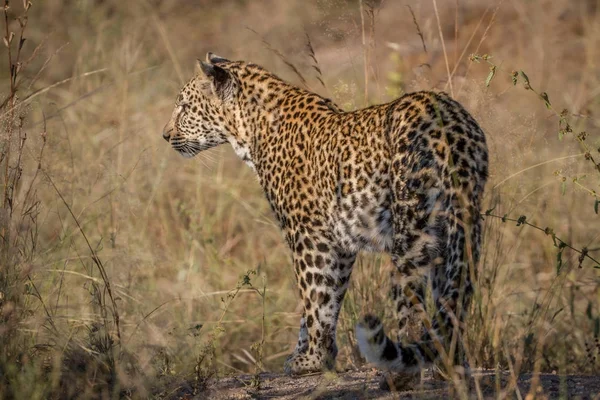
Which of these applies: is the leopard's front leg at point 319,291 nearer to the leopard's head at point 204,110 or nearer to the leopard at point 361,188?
the leopard at point 361,188

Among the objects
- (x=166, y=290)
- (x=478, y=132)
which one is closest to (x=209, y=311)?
(x=166, y=290)

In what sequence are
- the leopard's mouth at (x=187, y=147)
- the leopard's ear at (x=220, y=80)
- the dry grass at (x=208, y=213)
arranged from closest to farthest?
the dry grass at (x=208, y=213)
the leopard's ear at (x=220, y=80)
the leopard's mouth at (x=187, y=147)

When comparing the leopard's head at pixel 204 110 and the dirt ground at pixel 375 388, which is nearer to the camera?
the dirt ground at pixel 375 388

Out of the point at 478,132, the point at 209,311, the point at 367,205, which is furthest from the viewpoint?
the point at 209,311

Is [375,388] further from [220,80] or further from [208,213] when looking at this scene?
[208,213]

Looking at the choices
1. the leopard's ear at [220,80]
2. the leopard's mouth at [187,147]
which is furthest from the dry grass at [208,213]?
the leopard's ear at [220,80]

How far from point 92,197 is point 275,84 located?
2.78 meters

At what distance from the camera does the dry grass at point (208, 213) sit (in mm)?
5711

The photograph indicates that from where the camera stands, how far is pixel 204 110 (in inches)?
298

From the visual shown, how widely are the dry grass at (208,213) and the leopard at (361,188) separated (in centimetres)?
41

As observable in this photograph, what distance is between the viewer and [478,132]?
221 inches

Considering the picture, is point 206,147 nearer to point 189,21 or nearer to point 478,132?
point 478,132

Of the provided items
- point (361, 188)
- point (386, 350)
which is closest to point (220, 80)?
point (361, 188)

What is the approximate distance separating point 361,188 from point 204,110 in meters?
1.96
